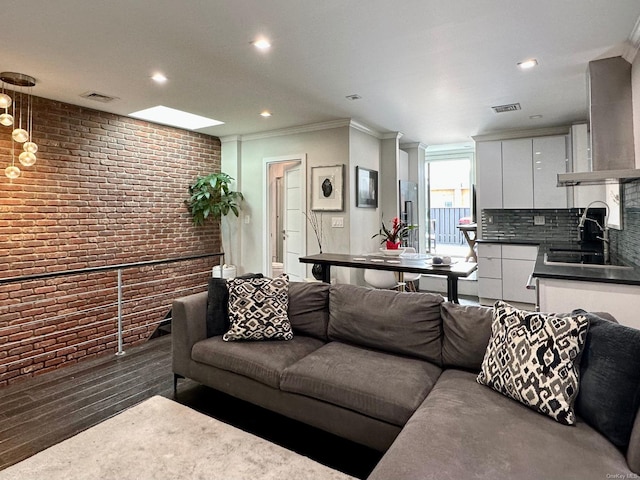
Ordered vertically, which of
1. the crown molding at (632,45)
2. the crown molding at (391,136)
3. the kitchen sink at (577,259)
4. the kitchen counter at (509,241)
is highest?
the crown molding at (391,136)

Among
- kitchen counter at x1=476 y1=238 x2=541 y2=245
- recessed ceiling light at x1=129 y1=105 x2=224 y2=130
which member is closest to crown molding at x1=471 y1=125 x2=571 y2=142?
kitchen counter at x1=476 y1=238 x2=541 y2=245

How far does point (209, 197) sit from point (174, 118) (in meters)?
1.13

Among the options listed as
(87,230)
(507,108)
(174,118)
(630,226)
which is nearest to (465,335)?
(630,226)

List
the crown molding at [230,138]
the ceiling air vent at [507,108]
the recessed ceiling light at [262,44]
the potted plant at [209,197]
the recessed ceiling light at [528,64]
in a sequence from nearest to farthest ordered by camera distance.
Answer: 1. the recessed ceiling light at [262,44]
2. the recessed ceiling light at [528,64]
3. the ceiling air vent at [507,108]
4. the potted plant at [209,197]
5. the crown molding at [230,138]

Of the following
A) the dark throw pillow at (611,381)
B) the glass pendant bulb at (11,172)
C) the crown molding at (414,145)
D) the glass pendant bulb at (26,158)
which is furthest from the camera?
the crown molding at (414,145)

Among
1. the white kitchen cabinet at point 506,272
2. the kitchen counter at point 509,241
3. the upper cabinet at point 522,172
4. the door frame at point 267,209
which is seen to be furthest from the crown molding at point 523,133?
the door frame at point 267,209

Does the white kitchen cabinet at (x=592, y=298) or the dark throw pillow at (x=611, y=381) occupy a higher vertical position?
the white kitchen cabinet at (x=592, y=298)

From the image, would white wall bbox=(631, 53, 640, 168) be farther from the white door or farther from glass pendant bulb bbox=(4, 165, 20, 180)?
glass pendant bulb bbox=(4, 165, 20, 180)

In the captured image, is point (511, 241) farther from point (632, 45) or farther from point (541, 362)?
point (541, 362)

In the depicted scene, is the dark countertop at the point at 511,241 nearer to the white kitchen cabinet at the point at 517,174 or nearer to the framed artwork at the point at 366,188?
the white kitchen cabinet at the point at 517,174

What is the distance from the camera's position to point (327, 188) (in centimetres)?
499

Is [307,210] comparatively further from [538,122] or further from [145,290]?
[538,122]

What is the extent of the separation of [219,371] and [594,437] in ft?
6.87

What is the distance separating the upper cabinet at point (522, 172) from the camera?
514cm
